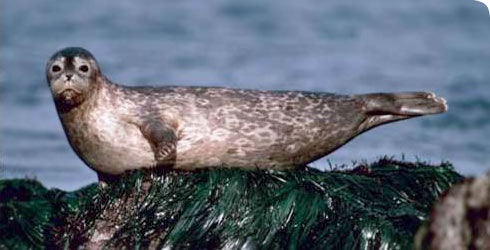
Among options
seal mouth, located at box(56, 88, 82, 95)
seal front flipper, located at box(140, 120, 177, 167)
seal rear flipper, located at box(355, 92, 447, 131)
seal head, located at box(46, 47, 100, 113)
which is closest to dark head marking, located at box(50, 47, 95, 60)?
seal head, located at box(46, 47, 100, 113)

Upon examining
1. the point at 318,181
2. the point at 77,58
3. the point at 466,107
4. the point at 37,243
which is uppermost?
the point at 466,107

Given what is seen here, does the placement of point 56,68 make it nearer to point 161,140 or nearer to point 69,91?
point 69,91

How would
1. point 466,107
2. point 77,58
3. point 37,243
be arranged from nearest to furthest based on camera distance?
point 37,243 < point 77,58 < point 466,107

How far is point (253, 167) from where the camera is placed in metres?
7.68

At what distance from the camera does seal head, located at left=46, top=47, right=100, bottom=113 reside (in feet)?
24.4

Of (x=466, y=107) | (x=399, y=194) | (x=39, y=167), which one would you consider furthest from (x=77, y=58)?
(x=466, y=107)

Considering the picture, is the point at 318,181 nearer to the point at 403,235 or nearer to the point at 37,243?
the point at 403,235

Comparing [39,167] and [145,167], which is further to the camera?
[39,167]

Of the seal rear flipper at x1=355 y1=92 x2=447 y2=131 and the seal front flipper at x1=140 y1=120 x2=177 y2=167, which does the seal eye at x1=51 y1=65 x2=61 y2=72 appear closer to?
the seal front flipper at x1=140 y1=120 x2=177 y2=167

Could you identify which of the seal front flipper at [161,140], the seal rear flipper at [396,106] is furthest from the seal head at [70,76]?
the seal rear flipper at [396,106]

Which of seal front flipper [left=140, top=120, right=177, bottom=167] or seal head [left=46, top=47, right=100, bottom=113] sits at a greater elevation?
seal head [left=46, top=47, right=100, bottom=113]

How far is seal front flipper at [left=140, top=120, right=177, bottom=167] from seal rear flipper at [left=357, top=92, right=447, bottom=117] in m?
1.63

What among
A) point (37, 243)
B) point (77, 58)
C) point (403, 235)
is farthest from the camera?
point (77, 58)

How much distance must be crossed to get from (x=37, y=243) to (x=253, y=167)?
60.3 inches
